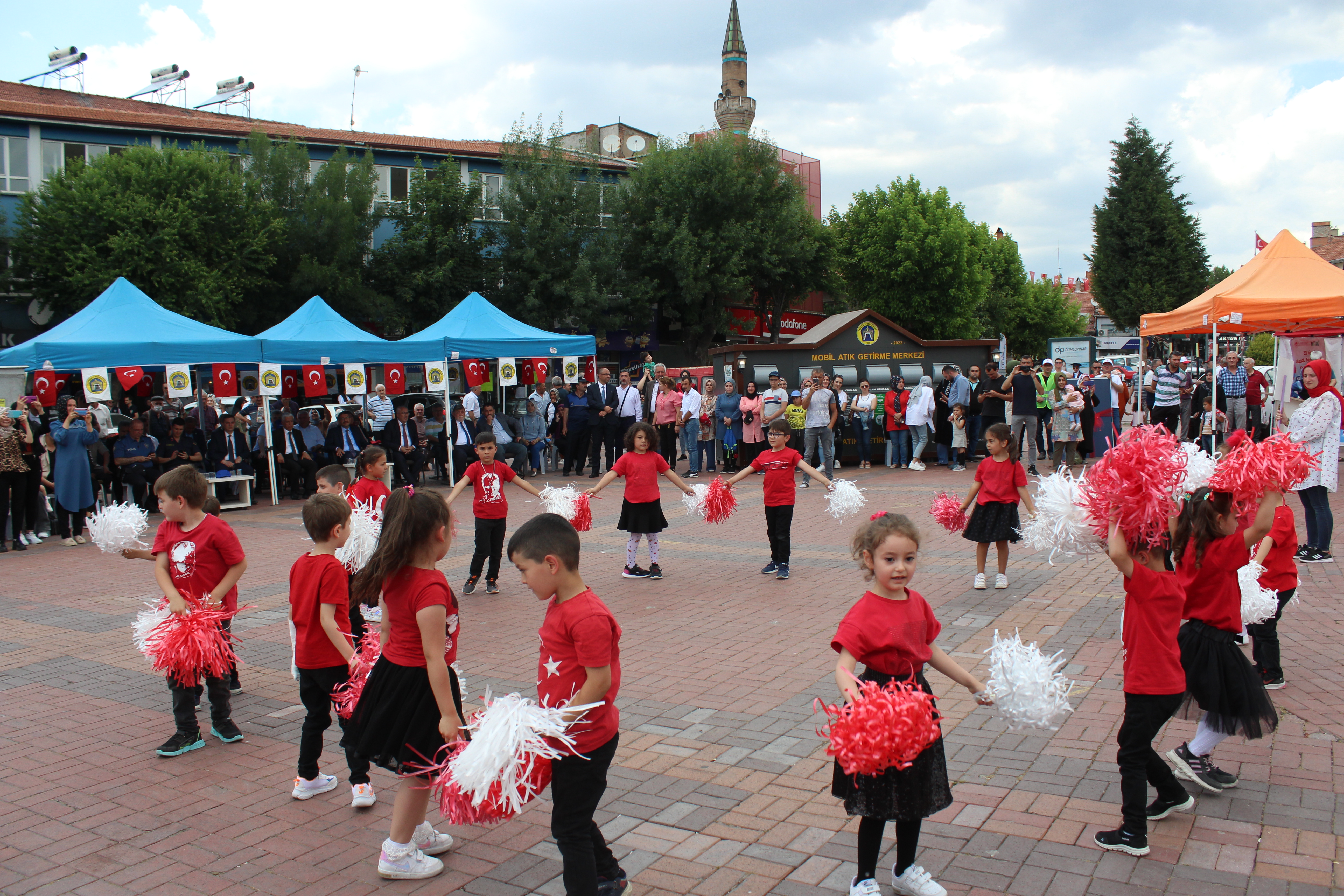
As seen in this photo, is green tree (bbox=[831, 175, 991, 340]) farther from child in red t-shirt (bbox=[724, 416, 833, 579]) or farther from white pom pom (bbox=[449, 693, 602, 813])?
white pom pom (bbox=[449, 693, 602, 813])

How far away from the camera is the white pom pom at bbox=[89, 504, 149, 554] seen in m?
5.72

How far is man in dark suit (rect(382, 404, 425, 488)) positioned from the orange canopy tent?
41.5 feet

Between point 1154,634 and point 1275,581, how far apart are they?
235 cm

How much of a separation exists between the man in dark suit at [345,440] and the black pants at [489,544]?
8.38 meters

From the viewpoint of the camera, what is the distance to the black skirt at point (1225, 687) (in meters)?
3.97

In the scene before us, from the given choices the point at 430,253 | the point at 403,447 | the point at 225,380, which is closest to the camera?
the point at 225,380

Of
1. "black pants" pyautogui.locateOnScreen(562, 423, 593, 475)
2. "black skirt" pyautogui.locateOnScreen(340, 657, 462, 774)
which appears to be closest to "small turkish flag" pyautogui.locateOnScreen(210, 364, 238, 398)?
"black pants" pyautogui.locateOnScreen(562, 423, 593, 475)

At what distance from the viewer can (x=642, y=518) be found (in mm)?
9055

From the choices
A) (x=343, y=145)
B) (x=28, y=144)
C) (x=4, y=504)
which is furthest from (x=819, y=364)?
(x=28, y=144)

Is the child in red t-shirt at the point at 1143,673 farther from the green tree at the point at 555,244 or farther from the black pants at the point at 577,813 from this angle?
the green tree at the point at 555,244

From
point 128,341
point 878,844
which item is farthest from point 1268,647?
point 128,341

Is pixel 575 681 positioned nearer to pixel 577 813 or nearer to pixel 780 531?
pixel 577 813

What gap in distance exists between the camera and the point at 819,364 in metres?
19.0

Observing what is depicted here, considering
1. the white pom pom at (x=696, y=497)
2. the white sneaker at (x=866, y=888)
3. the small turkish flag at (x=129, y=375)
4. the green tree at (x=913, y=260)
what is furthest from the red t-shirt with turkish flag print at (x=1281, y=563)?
the green tree at (x=913, y=260)
